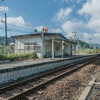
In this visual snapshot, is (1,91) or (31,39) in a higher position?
(31,39)

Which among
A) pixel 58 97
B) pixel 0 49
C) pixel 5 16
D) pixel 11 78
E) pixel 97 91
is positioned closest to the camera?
pixel 58 97

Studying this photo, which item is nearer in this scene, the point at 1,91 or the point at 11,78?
the point at 1,91

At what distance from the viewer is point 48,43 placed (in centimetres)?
Result: 1881

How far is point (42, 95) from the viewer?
411 cm

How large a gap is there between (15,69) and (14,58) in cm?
636

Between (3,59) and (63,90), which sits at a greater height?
(3,59)

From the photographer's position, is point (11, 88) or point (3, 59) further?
point (3, 59)

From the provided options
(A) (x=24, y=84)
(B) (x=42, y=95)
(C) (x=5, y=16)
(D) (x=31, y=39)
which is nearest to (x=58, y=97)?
(B) (x=42, y=95)

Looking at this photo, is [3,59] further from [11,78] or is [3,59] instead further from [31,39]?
[31,39]

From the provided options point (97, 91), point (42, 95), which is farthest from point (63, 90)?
point (97, 91)

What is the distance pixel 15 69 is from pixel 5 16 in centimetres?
2299

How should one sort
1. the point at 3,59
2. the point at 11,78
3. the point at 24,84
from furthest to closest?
the point at 3,59 → the point at 11,78 → the point at 24,84

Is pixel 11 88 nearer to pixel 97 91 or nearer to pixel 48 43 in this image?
pixel 97 91

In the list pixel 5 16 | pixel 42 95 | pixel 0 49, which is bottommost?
pixel 42 95
